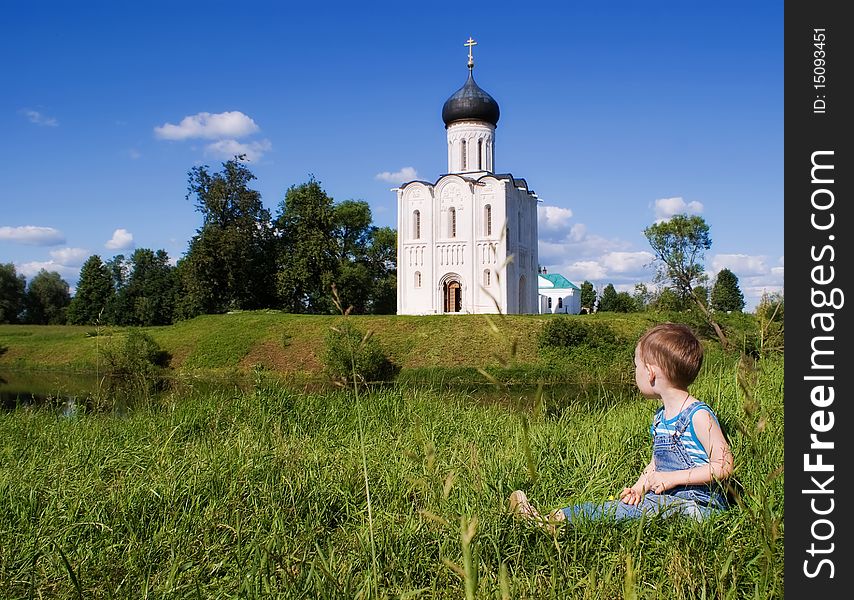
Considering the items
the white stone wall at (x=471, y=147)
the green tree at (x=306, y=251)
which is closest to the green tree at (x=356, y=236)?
the green tree at (x=306, y=251)

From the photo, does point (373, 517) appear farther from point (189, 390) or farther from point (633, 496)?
point (189, 390)

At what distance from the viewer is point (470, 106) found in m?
33.3

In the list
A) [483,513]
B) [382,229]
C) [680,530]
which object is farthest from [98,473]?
[382,229]

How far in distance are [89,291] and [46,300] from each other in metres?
6.92

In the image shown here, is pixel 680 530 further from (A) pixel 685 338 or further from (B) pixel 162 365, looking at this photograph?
(B) pixel 162 365

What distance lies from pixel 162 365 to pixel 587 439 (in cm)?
A: 2302

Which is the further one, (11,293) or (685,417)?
(11,293)

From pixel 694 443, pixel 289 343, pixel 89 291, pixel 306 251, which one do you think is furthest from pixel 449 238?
pixel 694 443

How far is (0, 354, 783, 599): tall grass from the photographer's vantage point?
2.02 m

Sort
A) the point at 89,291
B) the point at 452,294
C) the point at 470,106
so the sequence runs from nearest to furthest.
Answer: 1. the point at 470,106
2. the point at 452,294
3. the point at 89,291

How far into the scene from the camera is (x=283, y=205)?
3928 centimetres

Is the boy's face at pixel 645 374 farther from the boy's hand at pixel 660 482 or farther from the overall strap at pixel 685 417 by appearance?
the boy's hand at pixel 660 482

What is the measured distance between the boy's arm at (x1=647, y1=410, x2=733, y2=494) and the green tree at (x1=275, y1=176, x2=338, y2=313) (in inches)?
1308
